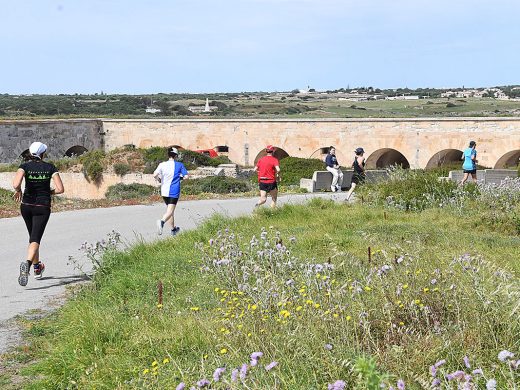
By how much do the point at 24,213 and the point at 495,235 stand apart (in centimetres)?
589

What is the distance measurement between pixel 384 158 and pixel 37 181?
122ft

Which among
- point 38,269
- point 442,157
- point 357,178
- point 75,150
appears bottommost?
point 75,150

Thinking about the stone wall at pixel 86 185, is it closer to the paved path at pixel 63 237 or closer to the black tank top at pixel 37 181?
the paved path at pixel 63 237

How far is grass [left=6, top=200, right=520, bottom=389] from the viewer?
13.8 ft

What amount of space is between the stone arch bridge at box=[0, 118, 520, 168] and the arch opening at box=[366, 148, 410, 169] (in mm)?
29

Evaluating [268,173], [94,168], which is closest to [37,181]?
[268,173]

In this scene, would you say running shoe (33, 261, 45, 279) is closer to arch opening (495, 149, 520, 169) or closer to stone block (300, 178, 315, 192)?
stone block (300, 178, 315, 192)

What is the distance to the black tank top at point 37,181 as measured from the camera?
Result: 8453 millimetres

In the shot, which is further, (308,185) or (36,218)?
(308,185)

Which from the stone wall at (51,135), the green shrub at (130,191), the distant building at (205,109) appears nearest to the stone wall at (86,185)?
the green shrub at (130,191)

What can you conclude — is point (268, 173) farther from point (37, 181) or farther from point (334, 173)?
point (334, 173)

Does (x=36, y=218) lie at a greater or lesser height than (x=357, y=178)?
greater

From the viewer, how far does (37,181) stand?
848 centimetres

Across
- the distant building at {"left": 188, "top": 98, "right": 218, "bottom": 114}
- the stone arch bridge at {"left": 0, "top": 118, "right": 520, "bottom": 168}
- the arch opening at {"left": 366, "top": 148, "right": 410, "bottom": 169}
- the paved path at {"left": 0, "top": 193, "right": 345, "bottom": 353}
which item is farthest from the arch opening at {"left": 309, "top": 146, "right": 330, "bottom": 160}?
the distant building at {"left": 188, "top": 98, "right": 218, "bottom": 114}
